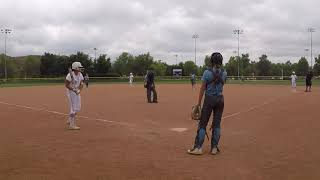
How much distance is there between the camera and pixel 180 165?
7.53 metres

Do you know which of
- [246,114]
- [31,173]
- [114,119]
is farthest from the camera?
[246,114]

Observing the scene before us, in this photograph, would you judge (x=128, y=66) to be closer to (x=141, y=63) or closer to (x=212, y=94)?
(x=141, y=63)

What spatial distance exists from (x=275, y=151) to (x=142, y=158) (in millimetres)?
2623

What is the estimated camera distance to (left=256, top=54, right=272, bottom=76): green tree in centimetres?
15550

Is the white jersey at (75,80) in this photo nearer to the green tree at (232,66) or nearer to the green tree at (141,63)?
the green tree at (141,63)

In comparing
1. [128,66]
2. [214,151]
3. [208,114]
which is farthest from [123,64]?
[214,151]

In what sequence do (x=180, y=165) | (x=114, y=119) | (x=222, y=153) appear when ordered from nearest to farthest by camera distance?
(x=180, y=165)
(x=222, y=153)
(x=114, y=119)

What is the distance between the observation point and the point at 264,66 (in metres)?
157

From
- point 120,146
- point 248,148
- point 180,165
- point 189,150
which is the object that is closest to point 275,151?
point 248,148

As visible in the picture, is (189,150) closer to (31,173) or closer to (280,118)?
(31,173)

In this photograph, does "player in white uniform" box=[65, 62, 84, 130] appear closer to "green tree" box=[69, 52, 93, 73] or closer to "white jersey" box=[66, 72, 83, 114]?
"white jersey" box=[66, 72, 83, 114]

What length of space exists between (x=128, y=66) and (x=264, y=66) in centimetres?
4815

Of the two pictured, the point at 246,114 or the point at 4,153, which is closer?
the point at 4,153

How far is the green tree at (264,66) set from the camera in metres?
156
